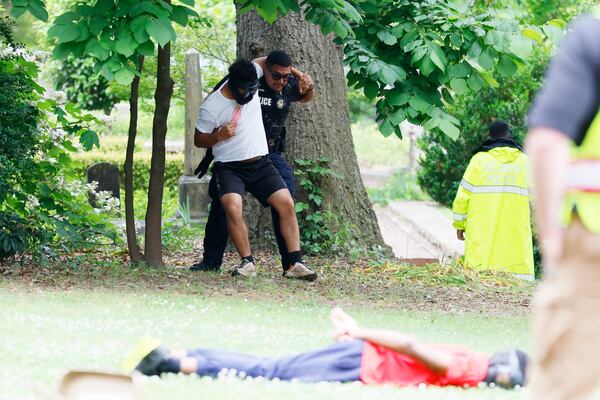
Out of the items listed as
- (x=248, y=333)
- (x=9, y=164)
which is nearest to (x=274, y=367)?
(x=248, y=333)

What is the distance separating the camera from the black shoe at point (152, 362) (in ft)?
17.0

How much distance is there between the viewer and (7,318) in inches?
273

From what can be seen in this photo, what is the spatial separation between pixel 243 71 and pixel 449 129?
1695 mm

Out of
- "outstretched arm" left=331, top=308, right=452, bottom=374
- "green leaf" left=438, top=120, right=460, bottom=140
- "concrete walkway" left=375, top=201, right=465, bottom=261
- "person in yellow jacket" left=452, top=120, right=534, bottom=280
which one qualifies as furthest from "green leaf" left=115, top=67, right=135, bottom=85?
"concrete walkway" left=375, top=201, right=465, bottom=261

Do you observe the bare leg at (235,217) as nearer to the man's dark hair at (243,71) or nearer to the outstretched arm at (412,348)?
the man's dark hair at (243,71)

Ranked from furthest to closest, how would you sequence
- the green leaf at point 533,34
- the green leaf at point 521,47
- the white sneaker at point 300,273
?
the white sneaker at point 300,273
the green leaf at point 521,47
the green leaf at point 533,34

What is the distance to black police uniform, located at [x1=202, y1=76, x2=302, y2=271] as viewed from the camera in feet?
31.8

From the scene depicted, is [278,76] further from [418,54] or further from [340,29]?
[418,54]

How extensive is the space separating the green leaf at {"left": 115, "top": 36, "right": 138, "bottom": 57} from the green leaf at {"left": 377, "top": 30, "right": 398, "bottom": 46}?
245 cm

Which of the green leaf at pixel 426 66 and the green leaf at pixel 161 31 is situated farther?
the green leaf at pixel 426 66

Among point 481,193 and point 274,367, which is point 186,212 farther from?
point 274,367

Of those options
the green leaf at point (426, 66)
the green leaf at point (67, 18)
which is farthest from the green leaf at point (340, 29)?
the green leaf at point (67, 18)

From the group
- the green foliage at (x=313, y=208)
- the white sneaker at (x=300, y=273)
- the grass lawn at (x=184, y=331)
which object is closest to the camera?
the grass lawn at (x=184, y=331)

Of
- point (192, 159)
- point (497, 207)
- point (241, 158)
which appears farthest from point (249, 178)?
point (192, 159)
